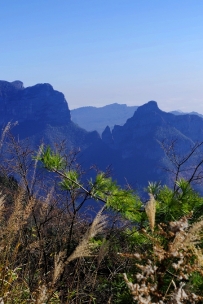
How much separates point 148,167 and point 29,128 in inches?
1600

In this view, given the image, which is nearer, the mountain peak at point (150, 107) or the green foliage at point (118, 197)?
the green foliage at point (118, 197)

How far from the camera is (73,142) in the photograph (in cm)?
12025

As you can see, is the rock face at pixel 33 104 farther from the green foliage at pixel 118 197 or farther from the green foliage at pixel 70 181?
the green foliage at pixel 118 197

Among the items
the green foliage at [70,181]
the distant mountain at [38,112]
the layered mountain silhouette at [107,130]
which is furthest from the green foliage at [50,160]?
the distant mountain at [38,112]

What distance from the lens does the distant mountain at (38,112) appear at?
12588 cm

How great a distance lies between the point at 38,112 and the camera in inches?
5335

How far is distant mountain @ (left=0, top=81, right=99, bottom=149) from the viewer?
125875 millimetres

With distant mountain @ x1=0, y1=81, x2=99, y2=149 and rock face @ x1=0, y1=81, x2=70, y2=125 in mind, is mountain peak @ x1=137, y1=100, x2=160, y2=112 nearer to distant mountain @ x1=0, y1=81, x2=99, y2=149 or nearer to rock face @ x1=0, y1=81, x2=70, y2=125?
distant mountain @ x1=0, y1=81, x2=99, y2=149

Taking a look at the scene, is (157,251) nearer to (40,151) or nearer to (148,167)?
(40,151)

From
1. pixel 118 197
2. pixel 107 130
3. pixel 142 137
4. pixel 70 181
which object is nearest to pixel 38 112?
pixel 107 130

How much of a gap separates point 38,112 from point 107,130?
25.2 m

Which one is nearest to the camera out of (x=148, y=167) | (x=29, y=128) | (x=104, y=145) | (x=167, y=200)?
(x=167, y=200)

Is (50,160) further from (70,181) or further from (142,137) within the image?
(142,137)

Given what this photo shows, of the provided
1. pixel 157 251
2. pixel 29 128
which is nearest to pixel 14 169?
pixel 157 251
